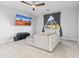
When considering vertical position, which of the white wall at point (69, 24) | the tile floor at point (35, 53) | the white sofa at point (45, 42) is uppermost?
the white wall at point (69, 24)

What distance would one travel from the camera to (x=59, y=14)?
596 centimetres

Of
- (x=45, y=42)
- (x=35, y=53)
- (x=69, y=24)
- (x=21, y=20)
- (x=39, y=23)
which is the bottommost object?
(x=35, y=53)

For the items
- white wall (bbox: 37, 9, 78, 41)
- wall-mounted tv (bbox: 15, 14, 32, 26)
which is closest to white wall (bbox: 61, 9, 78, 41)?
white wall (bbox: 37, 9, 78, 41)

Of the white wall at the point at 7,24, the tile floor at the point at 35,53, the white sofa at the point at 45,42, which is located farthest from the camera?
the white wall at the point at 7,24

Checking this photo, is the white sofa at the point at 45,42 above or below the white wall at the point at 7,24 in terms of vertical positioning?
below

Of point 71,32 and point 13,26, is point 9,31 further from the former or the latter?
point 71,32

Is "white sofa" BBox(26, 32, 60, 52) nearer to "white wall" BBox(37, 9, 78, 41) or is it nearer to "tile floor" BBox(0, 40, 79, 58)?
"tile floor" BBox(0, 40, 79, 58)

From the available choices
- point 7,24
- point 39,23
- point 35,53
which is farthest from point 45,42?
point 39,23

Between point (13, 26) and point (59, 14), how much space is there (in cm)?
414

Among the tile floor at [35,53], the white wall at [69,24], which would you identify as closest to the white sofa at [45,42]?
the tile floor at [35,53]

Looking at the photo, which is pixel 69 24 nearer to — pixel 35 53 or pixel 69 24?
pixel 69 24

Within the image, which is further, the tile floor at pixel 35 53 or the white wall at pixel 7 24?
the white wall at pixel 7 24

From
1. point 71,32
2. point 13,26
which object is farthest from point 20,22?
point 71,32

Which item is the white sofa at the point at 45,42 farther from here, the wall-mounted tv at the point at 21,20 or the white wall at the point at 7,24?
Answer: the wall-mounted tv at the point at 21,20
